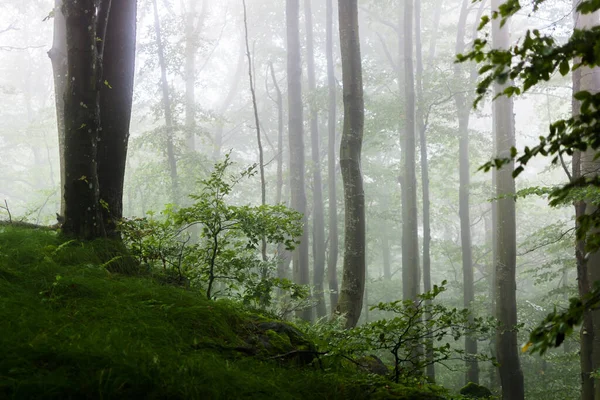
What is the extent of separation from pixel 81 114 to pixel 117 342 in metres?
2.53

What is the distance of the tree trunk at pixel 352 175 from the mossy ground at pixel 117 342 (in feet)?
10.1

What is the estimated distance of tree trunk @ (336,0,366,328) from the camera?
6.85m

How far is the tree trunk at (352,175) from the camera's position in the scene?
6.85 m

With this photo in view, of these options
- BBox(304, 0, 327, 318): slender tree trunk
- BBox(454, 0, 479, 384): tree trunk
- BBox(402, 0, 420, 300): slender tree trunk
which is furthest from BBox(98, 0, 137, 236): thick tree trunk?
BBox(454, 0, 479, 384): tree trunk

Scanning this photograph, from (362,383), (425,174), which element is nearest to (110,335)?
(362,383)

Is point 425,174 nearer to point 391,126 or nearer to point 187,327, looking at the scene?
point 391,126

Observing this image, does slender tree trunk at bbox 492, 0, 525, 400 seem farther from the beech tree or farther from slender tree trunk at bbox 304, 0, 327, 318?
the beech tree

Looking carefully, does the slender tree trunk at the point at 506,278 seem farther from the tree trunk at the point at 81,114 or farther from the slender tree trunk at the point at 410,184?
the tree trunk at the point at 81,114

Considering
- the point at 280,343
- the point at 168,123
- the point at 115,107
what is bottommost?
the point at 280,343

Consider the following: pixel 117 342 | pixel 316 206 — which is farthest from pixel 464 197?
pixel 117 342

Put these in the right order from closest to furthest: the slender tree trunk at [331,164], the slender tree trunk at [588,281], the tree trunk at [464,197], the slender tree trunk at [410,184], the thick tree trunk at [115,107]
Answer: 1. the thick tree trunk at [115,107]
2. the slender tree trunk at [588,281]
3. the slender tree trunk at [410,184]
4. the slender tree trunk at [331,164]
5. the tree trunk at [464,197]

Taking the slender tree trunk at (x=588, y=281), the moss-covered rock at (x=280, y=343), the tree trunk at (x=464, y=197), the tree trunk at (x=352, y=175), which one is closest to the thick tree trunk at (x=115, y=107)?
the moss-covered rock at (x=280, y=343)

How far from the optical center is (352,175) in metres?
7.16

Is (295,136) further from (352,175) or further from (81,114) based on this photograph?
(81,114)
